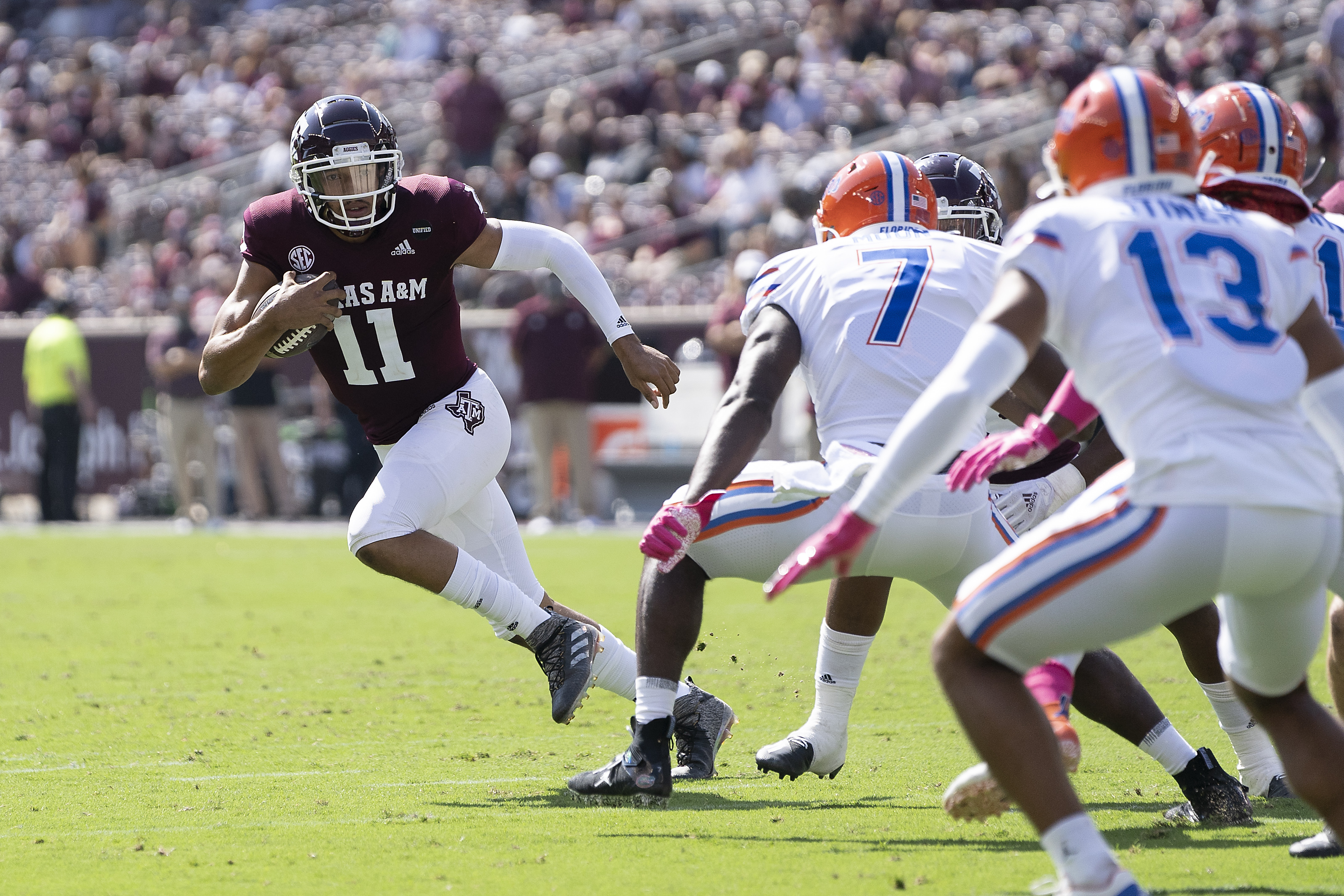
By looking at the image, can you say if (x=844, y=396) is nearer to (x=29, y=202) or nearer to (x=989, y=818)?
(x=989, y=818)

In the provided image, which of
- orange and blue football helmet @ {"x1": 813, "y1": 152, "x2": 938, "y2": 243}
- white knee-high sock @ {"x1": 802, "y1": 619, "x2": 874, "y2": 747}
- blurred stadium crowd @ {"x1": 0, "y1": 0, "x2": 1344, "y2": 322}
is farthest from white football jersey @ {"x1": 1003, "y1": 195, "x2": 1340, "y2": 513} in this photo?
blurred stadium crowd @ {"x1": 0, "y1": 0, "x2": 1344, "y2": 322}

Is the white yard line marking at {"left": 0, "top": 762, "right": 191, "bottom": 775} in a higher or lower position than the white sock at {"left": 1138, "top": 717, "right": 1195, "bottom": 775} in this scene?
lower

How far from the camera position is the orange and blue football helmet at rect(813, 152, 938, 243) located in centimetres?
446

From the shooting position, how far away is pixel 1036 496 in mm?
4676

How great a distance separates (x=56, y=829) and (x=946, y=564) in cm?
238

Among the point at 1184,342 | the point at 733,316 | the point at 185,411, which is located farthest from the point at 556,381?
the point at 1184,342

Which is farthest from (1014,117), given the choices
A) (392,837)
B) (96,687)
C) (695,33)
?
(392,837)

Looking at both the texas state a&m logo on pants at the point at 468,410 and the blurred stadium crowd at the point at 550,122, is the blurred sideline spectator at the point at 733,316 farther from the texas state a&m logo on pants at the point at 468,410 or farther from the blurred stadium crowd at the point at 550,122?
the texas state a&m logo on pants at the point at 468,410

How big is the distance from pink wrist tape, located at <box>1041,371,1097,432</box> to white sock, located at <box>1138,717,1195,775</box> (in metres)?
1.10

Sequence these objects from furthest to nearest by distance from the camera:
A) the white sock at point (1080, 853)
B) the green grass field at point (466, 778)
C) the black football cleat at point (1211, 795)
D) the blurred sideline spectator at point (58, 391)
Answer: the blurred sideline spectator at point (58, 391) < the black football cleat at point (1211, 795) < the green grass field at point (466, 778) < the white sock at point (1080, 853)

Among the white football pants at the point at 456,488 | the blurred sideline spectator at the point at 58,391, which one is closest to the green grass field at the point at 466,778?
the white football pants at the point at 456,488

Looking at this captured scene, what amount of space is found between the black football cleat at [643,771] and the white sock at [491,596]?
0.63 m

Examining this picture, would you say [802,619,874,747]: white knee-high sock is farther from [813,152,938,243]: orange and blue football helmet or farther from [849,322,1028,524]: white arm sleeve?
[849,322,1028,524]: white arm sleeve

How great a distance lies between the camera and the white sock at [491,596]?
4785 millimetres
